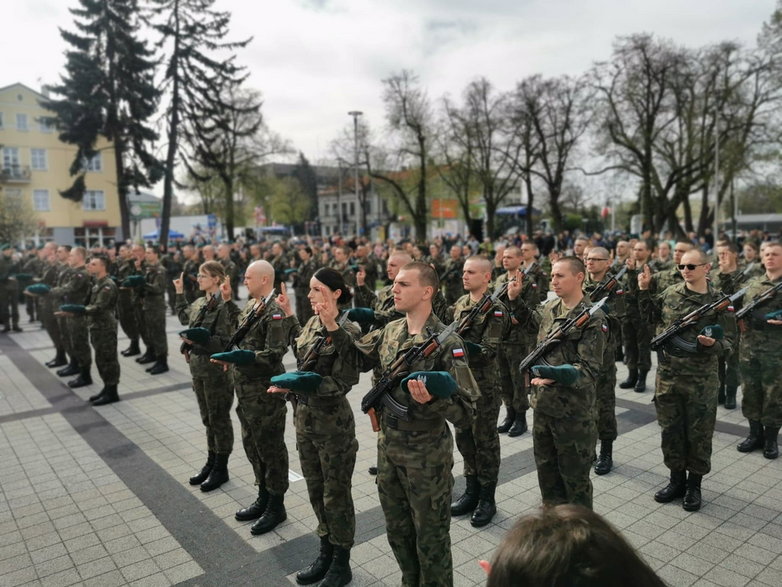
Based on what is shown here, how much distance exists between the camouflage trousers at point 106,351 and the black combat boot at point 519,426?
6.26 metres

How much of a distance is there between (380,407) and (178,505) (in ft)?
9.98

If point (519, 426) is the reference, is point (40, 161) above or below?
above

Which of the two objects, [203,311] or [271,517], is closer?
[271,517]

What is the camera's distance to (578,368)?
13.3 ft

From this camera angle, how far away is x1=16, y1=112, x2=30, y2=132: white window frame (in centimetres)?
4472

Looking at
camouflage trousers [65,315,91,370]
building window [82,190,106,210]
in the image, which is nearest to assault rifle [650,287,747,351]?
camouflage trousers [65,315,91,370]

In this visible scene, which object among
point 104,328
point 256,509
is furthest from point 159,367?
point 256,509

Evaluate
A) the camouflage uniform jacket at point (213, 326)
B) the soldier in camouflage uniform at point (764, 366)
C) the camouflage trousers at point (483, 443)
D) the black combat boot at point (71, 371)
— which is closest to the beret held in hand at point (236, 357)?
the camouflage uniform jacket at point (213, 326)

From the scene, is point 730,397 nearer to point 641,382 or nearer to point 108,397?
point 641,382

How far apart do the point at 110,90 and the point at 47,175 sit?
84.7 feet

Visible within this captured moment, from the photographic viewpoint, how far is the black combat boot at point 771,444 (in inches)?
241

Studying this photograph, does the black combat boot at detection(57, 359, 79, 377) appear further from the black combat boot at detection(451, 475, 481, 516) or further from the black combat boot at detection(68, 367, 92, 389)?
the black combat boot at detection(451, 475, 481, 516)

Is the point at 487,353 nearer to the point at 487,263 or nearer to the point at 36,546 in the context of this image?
the point at 487,263

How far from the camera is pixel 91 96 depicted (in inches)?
981
